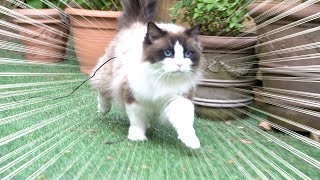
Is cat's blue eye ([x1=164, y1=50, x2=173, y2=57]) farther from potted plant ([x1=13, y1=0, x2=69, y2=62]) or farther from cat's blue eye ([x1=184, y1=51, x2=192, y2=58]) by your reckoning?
potted plant ([x1=13, y1=0, x2=69, y2=62])

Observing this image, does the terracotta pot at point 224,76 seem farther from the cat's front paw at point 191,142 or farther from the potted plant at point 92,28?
the cat's front paw at point 191,142

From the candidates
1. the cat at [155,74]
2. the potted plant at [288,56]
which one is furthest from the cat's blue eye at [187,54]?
the potted plant at [288,56]

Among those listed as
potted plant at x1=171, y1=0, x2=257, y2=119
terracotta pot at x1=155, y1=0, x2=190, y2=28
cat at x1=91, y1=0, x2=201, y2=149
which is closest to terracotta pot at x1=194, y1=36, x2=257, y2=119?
potted plant at x1=171, y1=0, x2=257, y2=119

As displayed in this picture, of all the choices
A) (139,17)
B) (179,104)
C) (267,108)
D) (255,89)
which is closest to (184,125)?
(179,104)

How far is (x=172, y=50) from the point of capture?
4.25ft

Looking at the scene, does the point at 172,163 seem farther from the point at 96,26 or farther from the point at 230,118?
the point at 96,26

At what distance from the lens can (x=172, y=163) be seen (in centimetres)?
121

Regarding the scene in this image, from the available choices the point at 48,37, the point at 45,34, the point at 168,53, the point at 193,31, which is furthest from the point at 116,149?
the point at 45,34

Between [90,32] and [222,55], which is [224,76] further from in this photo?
[90,32]

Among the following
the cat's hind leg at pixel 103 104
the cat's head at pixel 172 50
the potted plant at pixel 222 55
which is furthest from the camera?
the potted plant at pixel 222 55

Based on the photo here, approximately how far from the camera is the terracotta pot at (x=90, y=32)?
71.8 inches

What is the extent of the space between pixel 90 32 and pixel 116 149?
804mm

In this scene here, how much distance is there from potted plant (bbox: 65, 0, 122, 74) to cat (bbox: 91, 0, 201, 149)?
24 cm

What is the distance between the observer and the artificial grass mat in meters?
1.10
